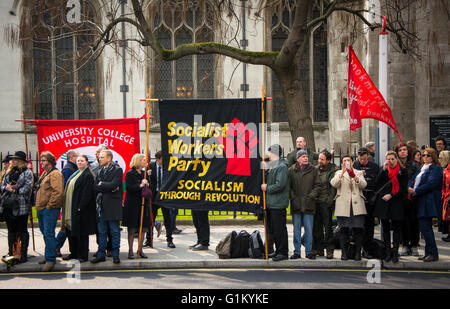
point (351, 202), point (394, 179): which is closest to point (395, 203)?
point (394, 179)

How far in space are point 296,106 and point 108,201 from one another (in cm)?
556

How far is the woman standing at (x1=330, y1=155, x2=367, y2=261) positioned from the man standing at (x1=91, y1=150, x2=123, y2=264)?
3660mm

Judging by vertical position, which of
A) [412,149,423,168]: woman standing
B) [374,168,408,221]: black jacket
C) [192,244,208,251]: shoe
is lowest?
[192,244,208,251]: shoe

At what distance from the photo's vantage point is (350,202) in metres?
9.03

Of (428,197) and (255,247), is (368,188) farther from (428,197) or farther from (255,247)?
(255,247)

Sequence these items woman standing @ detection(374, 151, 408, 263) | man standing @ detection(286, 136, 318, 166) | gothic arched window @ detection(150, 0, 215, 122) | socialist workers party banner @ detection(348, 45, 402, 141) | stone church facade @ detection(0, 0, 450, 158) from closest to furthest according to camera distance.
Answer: woman standing @ detection(374, 151, 408, 263) → socialist workers party banner @ detection(348, 45, 402, 141) → man standing @ detection(286, 136, 318, 166) → stone church facade @ detection(0, 0, 450, 158) → gothic arched window @ detection(150, 0, 215, 122)

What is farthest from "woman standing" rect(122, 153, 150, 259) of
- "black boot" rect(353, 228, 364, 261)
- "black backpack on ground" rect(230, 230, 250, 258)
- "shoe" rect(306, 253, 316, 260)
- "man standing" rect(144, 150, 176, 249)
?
"black boot" rect(353, 228, 364, 261)

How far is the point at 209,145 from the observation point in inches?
376

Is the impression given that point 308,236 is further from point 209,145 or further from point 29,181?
point 29,181

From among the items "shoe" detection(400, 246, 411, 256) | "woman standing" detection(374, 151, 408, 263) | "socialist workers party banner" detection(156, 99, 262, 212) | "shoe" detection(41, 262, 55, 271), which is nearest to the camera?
"shoe" detection(41, 262, 55, 271)

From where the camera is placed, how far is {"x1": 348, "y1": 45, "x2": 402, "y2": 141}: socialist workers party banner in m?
9.48

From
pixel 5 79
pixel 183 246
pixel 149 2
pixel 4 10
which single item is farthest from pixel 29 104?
pixel 183 246

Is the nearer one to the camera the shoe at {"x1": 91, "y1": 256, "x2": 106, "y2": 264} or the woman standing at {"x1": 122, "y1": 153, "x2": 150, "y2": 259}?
the shoe at {"x1": 91, "y1": 256, "x2": 106, "y2": 264}

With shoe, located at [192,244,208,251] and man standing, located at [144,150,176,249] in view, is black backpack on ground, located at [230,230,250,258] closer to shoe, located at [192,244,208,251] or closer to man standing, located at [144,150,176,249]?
shoe, located at [192,244,208,251]
